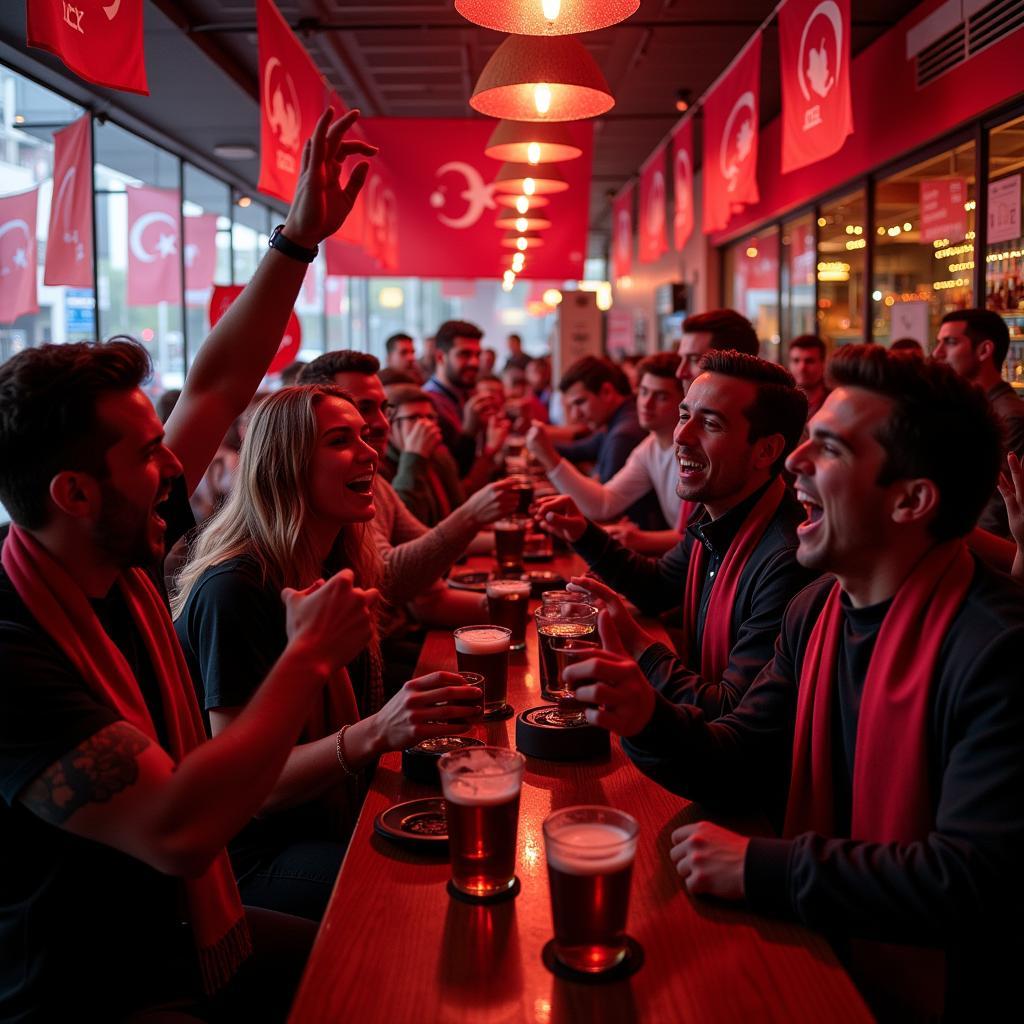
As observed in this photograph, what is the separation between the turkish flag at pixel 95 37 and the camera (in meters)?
2.82

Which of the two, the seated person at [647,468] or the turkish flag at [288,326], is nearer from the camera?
the seated person at [647,468]

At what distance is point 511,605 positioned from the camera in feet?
9.22

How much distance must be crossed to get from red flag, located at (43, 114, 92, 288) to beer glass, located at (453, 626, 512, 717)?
4.45 m

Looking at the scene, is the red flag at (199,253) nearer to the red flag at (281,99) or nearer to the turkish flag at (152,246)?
the turkish flag at (152,246)

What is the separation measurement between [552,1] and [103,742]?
2.06 metres

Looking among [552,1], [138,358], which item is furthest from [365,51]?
[138,358]

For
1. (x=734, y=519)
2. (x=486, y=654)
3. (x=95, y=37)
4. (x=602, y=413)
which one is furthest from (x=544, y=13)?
(x=602, y=413)

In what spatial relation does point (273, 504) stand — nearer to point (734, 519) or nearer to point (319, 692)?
point (319, 692)

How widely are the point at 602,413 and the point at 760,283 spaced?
480 cm

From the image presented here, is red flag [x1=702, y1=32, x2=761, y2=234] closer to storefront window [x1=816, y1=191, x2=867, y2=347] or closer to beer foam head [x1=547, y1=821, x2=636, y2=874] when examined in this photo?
storefront window [x1=816, y1=191, x2=867, y2=347]

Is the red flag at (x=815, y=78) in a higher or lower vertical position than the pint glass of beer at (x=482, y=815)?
higher

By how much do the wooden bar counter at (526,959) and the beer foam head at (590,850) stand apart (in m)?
0.14

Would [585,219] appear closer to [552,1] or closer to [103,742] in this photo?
[552,1]

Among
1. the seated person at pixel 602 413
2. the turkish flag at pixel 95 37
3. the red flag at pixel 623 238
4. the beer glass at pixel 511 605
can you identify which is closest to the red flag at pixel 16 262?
the turkish flag at pixel 95 37
